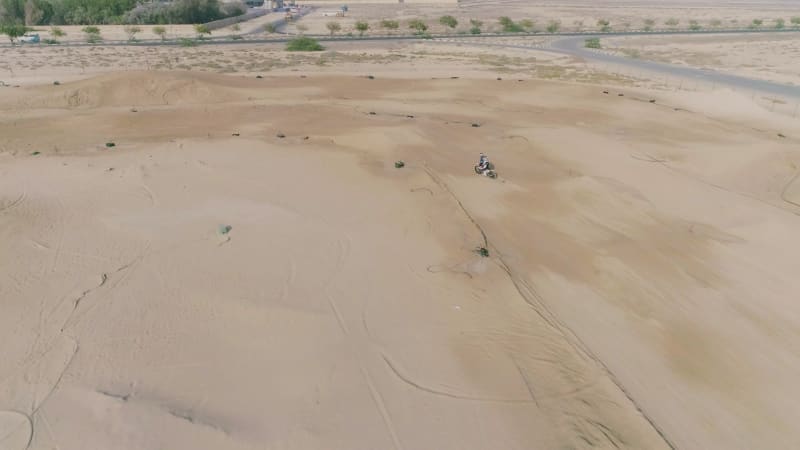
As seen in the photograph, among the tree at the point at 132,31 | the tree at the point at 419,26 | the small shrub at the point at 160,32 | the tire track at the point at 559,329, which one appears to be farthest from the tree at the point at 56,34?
the tire track at the point at 559,329

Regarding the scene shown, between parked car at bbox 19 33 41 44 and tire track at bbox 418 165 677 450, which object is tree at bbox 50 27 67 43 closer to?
parked car at bbox 19 33 41 44

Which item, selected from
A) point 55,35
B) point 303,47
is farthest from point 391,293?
point 55,35

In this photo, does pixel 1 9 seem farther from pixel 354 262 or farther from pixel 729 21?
pixel 729 21

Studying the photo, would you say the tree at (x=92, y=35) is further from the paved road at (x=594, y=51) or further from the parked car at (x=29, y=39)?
the parked car at (x=29, y=39)

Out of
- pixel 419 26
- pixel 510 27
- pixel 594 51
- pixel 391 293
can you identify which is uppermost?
pixel 510 27

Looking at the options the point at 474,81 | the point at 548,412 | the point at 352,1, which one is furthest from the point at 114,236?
the point at 352,1

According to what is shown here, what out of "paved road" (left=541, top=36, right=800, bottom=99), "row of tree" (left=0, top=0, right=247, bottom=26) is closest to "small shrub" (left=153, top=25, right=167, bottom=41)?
"row of tree" (left=0, top=0, right=247, bottom=26)

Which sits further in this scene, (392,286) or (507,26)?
(507,26)

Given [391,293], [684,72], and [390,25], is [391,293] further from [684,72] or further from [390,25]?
[390,25]
